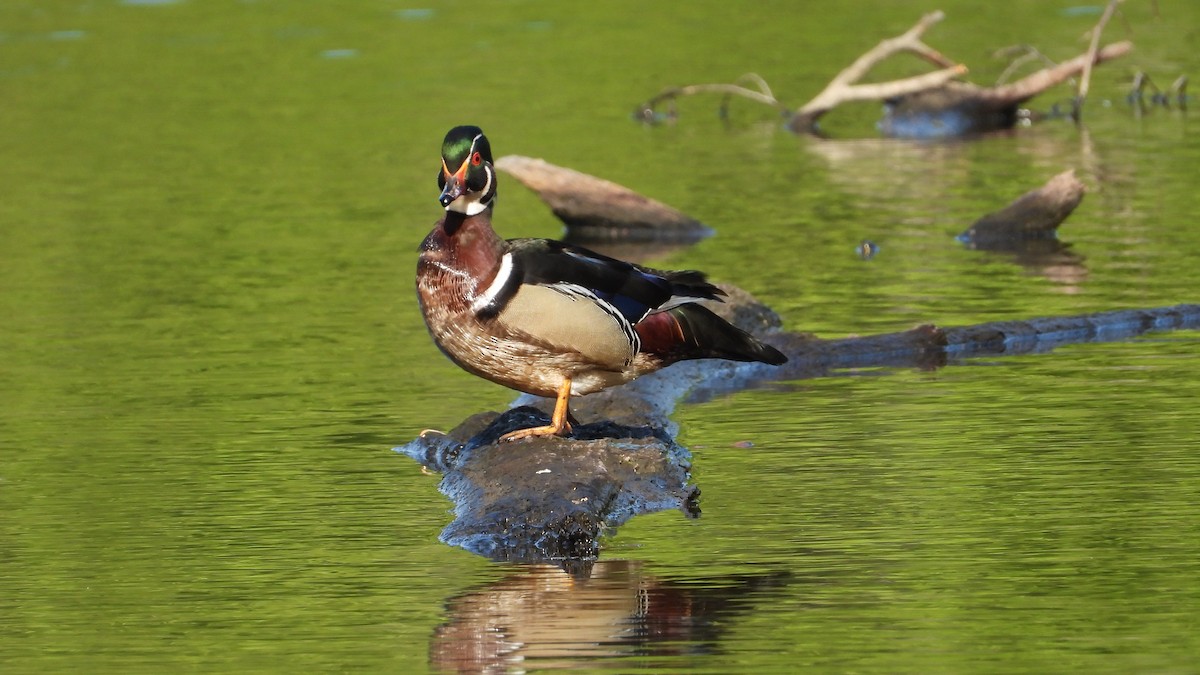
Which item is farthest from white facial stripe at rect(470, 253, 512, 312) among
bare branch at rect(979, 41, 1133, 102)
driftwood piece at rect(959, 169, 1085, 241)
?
bare branch at rect(979, 41, 1133, 102)

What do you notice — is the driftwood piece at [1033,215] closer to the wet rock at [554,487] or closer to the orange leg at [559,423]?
the wet rock at [554,487]

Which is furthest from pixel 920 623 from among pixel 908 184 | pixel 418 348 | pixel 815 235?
pixel 908 184

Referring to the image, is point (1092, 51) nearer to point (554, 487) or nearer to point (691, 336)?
point (691, 336)

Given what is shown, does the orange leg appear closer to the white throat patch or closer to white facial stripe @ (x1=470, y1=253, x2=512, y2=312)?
white facial stripe @ (x1=470, y1=253, x2=512, y2=312)

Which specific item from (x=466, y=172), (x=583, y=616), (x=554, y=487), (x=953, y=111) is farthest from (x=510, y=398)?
(x=953, y=111)

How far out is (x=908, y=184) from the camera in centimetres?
2520

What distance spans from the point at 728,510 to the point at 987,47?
1046 inches

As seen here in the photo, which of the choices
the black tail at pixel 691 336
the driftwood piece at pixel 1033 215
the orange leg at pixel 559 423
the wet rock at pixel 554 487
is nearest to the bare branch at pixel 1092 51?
the driftwood piece at pixel 1033 215

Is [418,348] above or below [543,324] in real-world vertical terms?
below

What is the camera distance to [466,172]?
1070cm

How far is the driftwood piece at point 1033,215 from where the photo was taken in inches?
798

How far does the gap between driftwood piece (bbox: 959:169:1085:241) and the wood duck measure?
975 cm

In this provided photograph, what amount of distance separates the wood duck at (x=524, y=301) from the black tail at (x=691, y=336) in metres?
0.01

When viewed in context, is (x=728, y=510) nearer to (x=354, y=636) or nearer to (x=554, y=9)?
(x=354, y=636)
